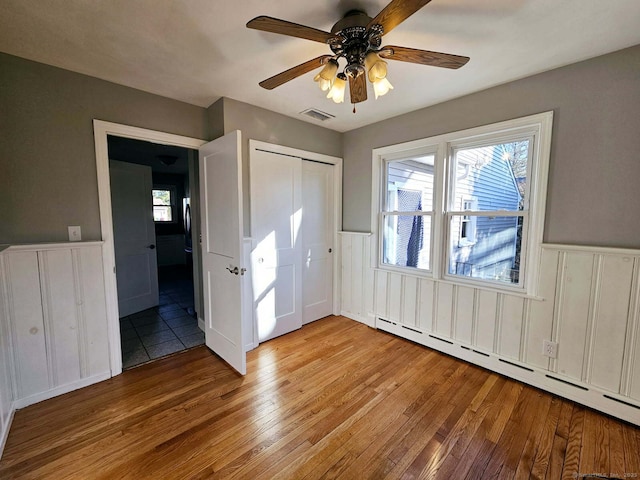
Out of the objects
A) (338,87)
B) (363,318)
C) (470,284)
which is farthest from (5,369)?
(470,284)

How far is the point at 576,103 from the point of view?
74.2 inches

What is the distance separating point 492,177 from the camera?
7.77ft

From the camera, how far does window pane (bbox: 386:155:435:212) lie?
9.05 ft

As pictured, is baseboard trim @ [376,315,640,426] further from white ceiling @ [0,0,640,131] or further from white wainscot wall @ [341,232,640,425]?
white ceiling @ [0,0,640,131]

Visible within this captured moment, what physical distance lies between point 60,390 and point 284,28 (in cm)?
286

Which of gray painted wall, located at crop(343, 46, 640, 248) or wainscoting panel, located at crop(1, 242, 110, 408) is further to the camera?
wainscoting panel, located at crop(1, 242, 110, 408)

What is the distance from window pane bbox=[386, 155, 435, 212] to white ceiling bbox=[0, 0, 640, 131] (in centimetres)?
75

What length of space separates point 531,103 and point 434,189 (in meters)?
0.94

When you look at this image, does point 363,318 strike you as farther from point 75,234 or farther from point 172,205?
point 172,205

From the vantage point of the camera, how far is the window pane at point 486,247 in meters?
2.26

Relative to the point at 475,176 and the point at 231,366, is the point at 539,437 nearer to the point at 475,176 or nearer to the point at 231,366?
the point at 475,176

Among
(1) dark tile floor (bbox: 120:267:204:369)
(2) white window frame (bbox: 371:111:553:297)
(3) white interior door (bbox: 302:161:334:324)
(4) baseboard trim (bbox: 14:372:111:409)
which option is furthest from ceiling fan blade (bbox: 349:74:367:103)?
(4) baseboard trim (bbox: 14:372:111:409)

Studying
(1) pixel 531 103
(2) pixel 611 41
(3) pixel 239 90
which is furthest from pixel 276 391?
(2) pixel 611 41

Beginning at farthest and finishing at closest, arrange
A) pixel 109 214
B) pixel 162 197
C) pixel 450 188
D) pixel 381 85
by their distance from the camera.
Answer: pixel 162 197
pixel 450 188
pixel 109 214
pixel 381 85
